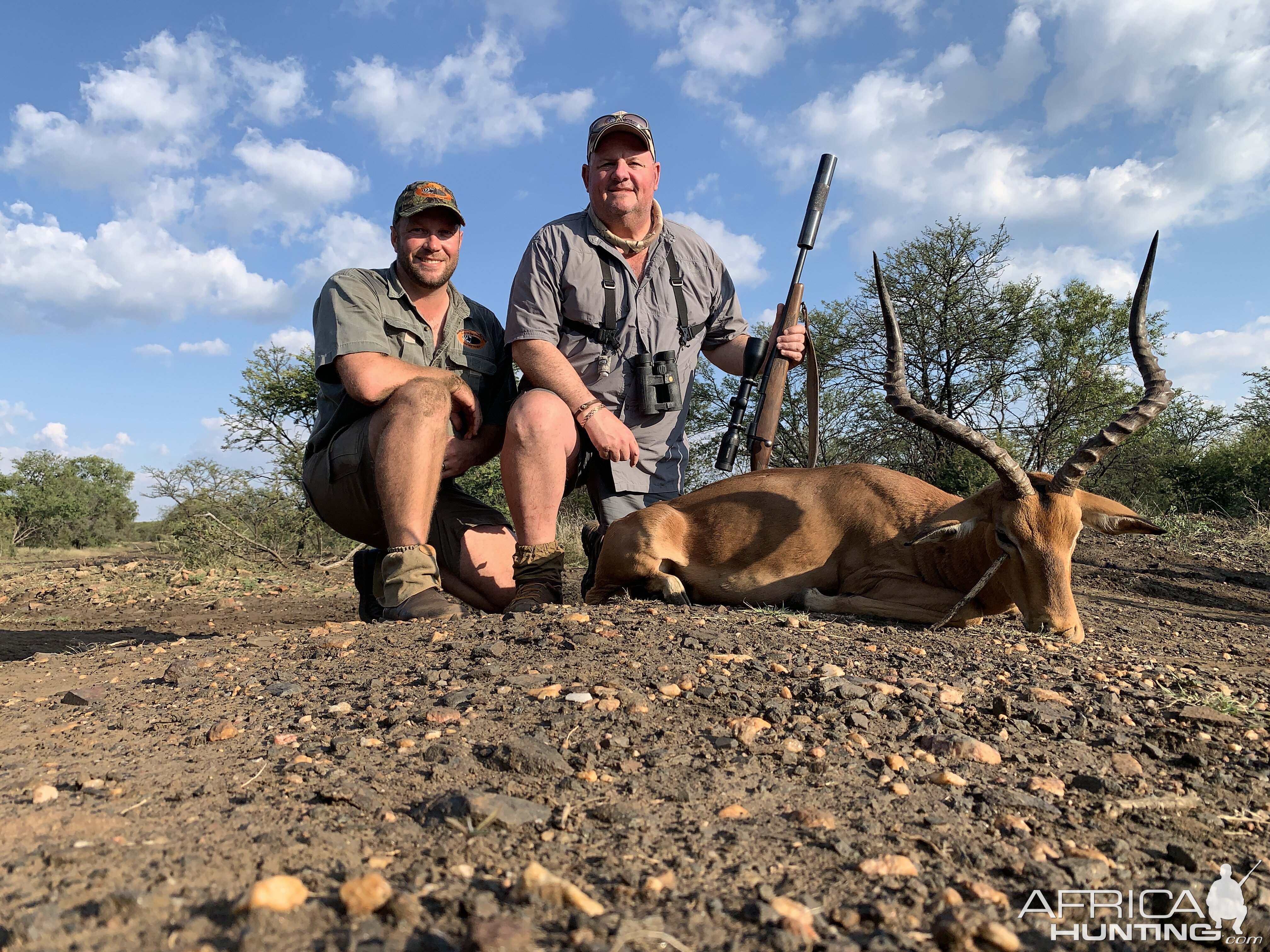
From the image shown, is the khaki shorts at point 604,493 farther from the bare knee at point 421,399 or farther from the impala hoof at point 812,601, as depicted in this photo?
the impala hoof at point 812,601

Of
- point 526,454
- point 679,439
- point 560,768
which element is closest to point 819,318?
point 679,439

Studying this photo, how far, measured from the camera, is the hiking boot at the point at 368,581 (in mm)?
5402

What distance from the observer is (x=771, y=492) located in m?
5.36

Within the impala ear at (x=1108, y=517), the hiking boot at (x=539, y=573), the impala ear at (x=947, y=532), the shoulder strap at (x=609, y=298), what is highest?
the shoulder strap at (x=609, y=298)

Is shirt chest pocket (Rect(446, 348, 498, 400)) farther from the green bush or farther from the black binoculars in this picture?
the green bush

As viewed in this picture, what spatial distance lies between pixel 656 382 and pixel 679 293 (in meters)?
0.66

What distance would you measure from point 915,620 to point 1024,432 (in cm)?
1390

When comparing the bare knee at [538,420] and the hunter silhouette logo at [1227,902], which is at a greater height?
the bare knee at [538,420]

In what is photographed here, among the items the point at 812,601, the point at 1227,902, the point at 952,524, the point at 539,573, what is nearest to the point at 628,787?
the point at 1227,902

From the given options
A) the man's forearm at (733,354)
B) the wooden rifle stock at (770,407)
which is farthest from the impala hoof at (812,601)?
the man's forearm at (733,354)

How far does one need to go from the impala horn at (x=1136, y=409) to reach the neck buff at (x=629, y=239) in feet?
9.41

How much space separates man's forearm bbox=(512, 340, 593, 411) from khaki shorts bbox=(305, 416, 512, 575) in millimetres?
946

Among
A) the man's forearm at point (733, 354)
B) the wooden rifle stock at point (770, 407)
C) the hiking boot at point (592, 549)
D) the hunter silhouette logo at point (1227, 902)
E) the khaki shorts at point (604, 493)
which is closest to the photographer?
the hunter silhouette logo at point (1227, 902)

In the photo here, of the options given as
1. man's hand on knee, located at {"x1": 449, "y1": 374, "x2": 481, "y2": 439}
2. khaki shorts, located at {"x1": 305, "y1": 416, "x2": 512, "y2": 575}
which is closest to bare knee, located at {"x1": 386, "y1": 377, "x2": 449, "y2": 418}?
man's hand on knee, located at {"x1": 449, "y1": 374, "x2": 481, "y2": 439}
